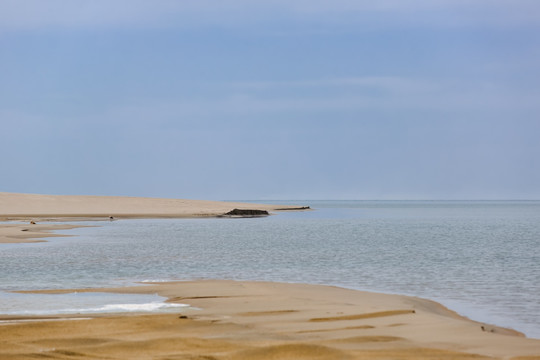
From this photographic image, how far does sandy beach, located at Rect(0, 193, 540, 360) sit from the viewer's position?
1108cm

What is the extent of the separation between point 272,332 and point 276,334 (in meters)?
0.24

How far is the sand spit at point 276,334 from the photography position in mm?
11055

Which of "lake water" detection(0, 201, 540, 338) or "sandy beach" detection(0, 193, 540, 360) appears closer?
"sandy beach" detection(0, 193, 540, 360)

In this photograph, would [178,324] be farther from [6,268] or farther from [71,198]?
[71,198]

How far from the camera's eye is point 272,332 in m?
13.2

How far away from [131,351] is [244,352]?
5.47 feet

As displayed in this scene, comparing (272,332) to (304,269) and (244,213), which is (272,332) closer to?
(304,269)

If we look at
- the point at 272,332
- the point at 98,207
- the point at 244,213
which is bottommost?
the point at 272,332

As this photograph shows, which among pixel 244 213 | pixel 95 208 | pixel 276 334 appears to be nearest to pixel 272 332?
pixel 276 334

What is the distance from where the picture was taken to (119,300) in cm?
1830

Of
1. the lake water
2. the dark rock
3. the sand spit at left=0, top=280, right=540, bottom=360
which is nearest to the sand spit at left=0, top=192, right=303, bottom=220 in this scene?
the dark rock

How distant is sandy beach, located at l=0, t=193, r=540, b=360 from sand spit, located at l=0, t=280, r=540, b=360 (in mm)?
15

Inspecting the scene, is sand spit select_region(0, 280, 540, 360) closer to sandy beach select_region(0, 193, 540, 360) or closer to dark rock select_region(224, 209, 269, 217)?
sandy beach select_region(0, 193, 540, 360)

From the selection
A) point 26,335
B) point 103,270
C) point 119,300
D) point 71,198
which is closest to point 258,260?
point 103,270
